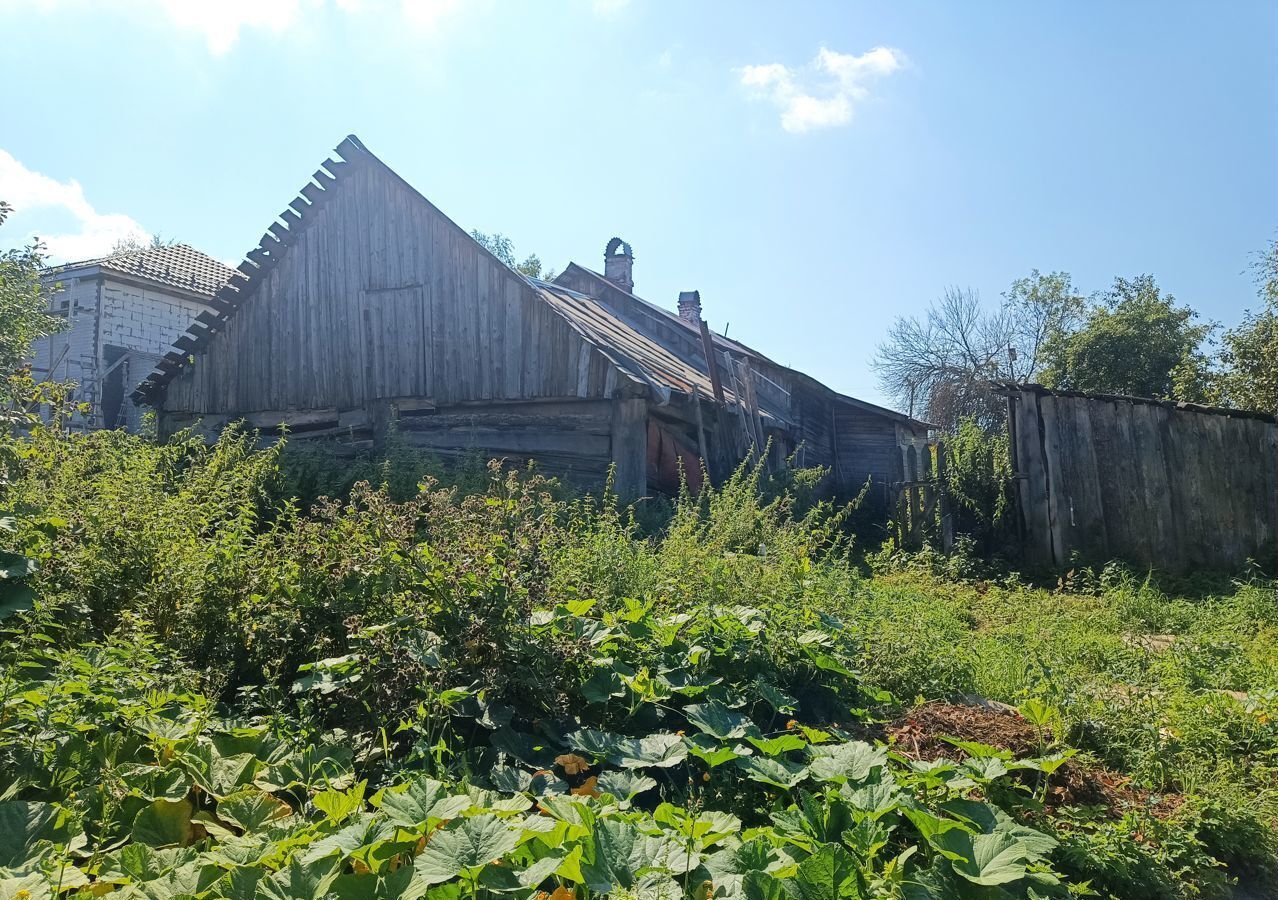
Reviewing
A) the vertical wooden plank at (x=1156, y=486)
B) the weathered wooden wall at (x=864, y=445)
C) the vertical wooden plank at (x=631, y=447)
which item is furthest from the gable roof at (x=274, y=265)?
the weathered wooden wall at (x=864, y=445)

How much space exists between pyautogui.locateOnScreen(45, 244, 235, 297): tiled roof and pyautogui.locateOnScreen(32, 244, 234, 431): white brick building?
0.05 metres

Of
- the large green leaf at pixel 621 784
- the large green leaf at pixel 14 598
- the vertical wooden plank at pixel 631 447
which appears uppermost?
the vertical wooden plank at pixel 631 447

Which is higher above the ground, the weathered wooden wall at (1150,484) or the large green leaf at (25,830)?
the weathered wooden wall at (1150,484)

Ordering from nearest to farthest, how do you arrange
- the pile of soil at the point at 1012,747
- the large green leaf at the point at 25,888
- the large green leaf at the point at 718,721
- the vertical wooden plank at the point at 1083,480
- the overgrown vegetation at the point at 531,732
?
1. the large green leaf at the point at 25,888
2. the overgrown vegetation at the point at 531,732
3. the large green leaf at the point at 718,721
4. the pile of soil at the point at 1012,747
5. the vertical wooden plank at the point at 1083,480

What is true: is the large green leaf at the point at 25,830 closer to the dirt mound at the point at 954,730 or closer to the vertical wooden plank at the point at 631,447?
the dirt mound at the point at 954,730

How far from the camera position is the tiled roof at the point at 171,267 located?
21391 millimetres

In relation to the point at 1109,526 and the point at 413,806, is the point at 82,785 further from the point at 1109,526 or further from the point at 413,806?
the point at 1109,526

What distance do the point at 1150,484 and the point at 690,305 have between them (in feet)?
46.2

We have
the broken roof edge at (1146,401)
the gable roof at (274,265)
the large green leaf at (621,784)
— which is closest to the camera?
the large green leaf at (621,784)

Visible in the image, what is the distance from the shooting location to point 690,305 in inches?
870

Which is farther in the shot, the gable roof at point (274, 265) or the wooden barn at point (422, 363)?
the gable roof at point (274, 265)

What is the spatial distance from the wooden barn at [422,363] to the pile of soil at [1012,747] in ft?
22.0

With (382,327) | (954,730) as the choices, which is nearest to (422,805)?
(954,730)

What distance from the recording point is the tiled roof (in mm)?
21391
